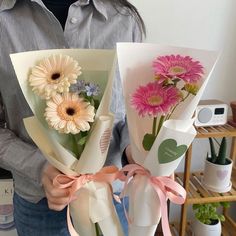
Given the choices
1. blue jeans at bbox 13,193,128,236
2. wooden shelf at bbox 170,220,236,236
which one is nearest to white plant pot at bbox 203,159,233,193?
wooden shelf at bbox 170,220,236,236

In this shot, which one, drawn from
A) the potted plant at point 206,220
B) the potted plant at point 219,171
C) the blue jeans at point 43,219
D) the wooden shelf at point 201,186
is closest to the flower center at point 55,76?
the blue jeans at point 43,219

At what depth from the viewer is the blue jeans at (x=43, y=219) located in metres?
0.82

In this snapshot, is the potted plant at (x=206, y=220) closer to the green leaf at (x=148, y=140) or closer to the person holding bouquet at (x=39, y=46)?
the person holding bouquet at (x=39, y=46)

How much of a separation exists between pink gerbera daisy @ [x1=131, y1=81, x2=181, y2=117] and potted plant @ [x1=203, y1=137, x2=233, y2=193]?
3.01 feet

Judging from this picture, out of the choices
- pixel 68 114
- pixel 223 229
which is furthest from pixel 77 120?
pixel 223 229

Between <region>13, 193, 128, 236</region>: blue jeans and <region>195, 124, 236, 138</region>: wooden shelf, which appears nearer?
<region>13, 193, 128, 236</region>: blue jeans

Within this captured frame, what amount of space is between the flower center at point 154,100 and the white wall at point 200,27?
97cm

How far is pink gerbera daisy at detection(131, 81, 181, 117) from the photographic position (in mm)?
534

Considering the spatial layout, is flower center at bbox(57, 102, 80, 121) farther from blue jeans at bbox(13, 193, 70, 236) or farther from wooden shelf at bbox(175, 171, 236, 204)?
wooden shelf at bbox(175, 171, 236, 204)

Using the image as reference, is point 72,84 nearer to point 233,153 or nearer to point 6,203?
point 6,203

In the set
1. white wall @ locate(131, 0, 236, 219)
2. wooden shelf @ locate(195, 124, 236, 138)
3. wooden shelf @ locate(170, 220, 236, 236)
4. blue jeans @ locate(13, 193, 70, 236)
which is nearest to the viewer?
blue jeans @ locate(13, 193, 70, 236)

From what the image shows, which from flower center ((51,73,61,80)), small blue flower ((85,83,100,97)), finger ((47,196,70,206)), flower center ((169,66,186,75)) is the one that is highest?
flower center ((169,66,186,75))

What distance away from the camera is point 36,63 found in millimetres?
583

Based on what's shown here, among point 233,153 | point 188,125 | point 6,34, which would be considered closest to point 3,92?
point 6,34
